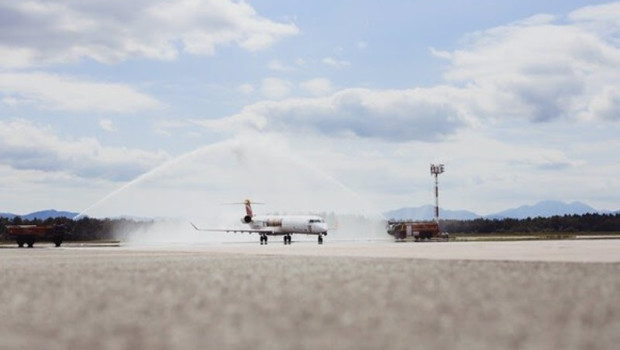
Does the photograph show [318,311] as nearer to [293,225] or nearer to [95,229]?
[293,225]

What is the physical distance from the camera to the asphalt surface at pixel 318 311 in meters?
12.8

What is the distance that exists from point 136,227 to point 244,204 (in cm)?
4007

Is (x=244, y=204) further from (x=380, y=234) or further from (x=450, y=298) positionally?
(x=450, y=298)

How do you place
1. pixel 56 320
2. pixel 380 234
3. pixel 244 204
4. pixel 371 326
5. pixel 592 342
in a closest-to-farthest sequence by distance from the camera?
pixel 592 342 < pixel 371 326 < pixel 56 320 < pixel 244 204 < pixel 380 234

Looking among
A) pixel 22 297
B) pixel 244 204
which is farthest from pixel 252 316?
pixel 244 204

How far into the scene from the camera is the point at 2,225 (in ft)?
641

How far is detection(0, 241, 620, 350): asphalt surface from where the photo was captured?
12.8m

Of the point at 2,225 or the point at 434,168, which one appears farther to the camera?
the point at 2,225

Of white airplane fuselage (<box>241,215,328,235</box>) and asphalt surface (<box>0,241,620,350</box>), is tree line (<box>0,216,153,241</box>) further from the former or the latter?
asphalt surface (<box>0,241,620,350</box>)

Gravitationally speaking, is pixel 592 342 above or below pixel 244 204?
below

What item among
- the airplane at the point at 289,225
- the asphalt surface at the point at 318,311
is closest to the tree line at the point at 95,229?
the airplane at the point at 289,225

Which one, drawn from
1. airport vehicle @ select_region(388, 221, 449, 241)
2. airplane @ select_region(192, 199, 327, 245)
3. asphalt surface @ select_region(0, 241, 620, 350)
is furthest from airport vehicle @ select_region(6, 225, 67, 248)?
asphalt surface @ select_region(0, 241, 620, 350)

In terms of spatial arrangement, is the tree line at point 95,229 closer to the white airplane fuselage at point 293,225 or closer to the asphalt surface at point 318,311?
the white airplane fuselage at point 293,225

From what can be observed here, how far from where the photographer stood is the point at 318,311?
671 inches
